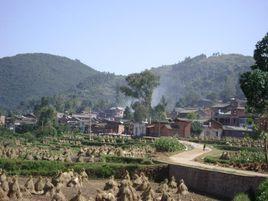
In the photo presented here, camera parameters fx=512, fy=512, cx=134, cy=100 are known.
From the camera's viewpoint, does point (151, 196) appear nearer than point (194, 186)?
Yes

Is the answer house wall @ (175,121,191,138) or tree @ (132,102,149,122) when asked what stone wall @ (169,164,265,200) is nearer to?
house wall @ (175,121,191,138)

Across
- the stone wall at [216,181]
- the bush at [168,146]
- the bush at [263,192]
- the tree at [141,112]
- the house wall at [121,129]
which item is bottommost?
the stone wall at [216,181]

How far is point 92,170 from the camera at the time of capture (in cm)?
4056

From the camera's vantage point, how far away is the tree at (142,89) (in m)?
109

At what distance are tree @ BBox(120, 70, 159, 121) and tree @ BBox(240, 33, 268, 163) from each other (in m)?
70.1

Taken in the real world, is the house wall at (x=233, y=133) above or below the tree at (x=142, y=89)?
below

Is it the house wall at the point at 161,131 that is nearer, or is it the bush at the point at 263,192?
the bush at the point at 263,192

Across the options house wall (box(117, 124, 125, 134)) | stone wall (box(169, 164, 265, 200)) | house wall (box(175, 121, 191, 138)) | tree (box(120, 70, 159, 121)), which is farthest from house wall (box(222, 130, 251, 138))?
stone wall (box(169, 164, 265, 200))

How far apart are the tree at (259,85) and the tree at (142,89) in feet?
230

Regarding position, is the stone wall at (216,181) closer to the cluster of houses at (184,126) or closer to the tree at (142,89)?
the cluster of houses at (184,126)

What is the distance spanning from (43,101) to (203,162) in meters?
94.8

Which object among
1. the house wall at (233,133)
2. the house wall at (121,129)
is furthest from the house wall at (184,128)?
the house wall at (121,129)

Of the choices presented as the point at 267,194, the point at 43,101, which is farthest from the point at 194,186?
the point at 43,101

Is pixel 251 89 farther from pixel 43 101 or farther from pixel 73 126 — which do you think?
pixel 43 101
